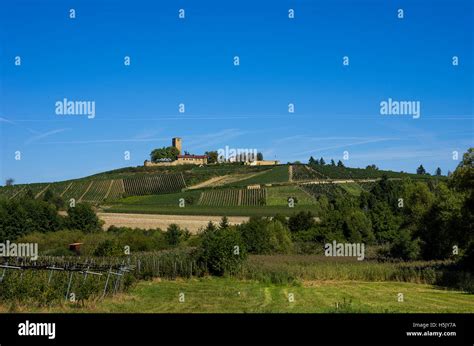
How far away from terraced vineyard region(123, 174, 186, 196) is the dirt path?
78.3ft

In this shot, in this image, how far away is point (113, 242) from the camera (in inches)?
1689

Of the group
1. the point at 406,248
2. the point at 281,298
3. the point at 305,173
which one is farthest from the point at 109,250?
the point at 305,173

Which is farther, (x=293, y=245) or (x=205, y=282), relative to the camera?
(x=293, y=245)

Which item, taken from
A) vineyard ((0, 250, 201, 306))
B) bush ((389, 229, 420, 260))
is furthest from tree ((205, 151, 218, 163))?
vineyard ((0, 250, 201, 306))

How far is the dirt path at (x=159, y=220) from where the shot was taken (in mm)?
64125

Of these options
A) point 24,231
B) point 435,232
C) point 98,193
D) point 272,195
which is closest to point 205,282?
point 435,232

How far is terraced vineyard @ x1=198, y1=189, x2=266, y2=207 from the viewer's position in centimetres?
8400

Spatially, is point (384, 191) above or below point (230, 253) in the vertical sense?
above

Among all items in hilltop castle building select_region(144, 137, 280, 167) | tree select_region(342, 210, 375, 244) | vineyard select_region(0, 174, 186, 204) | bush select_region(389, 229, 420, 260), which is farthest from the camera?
hilltop castle building select_region(144, 137, 280, 167)

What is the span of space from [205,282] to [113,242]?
12779mm

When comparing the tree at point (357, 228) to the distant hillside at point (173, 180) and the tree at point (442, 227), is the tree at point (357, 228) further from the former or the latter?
the distant hillside at point (173, 180)

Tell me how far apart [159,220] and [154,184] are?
118 feet

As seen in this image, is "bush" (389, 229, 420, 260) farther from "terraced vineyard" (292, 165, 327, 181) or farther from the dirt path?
"terraced vineyard" (292, 165, 327, 181)
